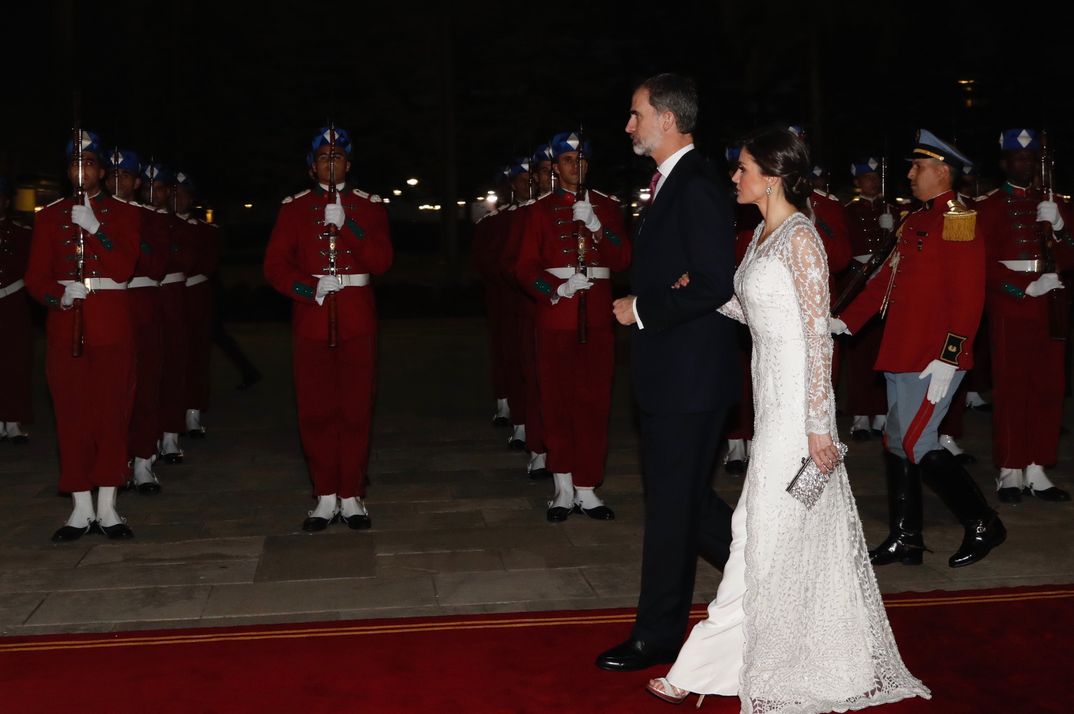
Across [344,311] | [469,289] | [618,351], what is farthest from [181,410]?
[469,289]

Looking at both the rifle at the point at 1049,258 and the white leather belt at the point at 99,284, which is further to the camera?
the rifle at the point at 1049,258

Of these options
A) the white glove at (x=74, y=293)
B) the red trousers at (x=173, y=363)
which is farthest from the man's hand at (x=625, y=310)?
the red trousers at (x=173, y=363)

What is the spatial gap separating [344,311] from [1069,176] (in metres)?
20.7

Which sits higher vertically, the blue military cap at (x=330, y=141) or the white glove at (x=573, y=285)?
the blue military cap at (x=330, y=141)

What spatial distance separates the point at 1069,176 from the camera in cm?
2453

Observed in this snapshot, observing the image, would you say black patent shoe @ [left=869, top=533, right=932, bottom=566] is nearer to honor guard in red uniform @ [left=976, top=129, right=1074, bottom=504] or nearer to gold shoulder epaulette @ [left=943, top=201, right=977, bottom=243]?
gold shoulder epaulette @ [left=943, top=201, right=977, bottom=243]

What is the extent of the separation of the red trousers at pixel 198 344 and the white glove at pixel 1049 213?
5.99m

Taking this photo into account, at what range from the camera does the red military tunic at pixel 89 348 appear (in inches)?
270

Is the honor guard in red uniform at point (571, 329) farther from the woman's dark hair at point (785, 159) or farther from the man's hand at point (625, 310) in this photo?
the woman's dark hair at point (785, 159)

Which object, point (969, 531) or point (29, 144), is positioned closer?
point (969, 531)

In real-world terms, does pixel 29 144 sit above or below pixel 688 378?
above

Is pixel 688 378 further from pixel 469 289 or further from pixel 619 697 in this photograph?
pixel 469 289

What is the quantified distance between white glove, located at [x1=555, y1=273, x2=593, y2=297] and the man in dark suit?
2.55 metres

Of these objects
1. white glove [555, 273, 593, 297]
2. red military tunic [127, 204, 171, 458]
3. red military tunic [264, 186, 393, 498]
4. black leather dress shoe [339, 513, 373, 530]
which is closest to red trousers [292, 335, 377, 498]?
red military tunic [264, 186, 393, 498]
